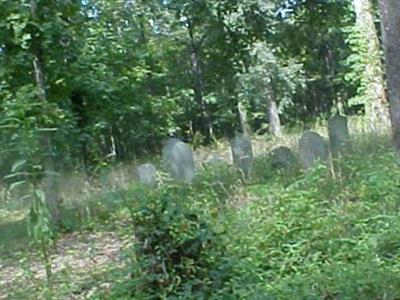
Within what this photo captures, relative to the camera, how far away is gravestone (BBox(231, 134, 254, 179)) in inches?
323

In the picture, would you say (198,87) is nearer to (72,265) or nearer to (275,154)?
(275,154)

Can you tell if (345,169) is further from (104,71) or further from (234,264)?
(104,71)

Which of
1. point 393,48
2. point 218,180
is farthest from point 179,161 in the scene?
point 393,48

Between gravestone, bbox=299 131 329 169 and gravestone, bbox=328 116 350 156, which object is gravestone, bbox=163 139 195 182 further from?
gravestone, bbox=328 116 350 156

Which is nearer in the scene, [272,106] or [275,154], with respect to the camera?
[275,154]

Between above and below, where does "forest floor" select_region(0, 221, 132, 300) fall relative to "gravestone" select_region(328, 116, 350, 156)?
below

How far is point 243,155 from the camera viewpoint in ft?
28.2

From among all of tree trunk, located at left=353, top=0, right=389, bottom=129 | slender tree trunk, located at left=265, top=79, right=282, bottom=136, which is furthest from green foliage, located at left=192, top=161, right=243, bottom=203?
slender tree trunk, located at left=265, top=79, right=282, bottom=136

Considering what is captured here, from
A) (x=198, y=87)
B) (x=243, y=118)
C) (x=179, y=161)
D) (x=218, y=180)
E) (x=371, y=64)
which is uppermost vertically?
(x=198, y=87)

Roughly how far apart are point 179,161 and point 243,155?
0.91 meters

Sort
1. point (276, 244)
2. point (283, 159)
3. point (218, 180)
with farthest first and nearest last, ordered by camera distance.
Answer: point (283, 159) → point (218, 180) → point (276, 244)

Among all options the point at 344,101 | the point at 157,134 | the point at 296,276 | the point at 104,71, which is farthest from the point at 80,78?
the point at 344,101

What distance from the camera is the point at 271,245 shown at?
5047mm

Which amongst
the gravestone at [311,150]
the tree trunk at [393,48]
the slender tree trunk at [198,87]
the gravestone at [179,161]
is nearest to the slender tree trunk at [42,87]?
the gravestone at [179,161]
